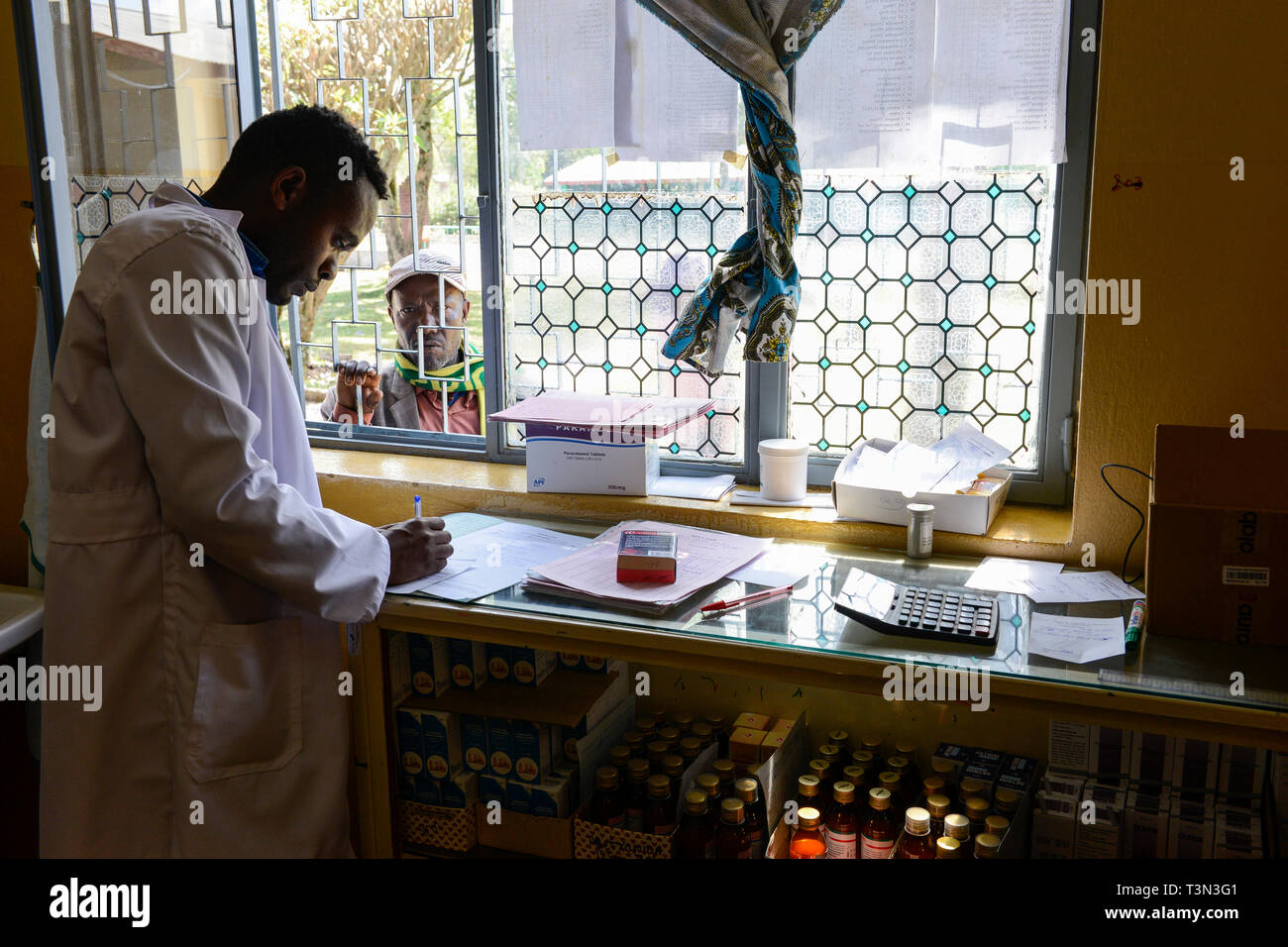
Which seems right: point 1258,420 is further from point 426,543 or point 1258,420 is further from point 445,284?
point 445,284

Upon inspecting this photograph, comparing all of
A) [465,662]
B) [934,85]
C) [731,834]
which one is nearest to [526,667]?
[465,662]

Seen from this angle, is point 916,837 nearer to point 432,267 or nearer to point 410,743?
point 410,743

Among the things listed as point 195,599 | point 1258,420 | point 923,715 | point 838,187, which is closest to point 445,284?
point 838,187

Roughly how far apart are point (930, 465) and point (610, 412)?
2.12 feet

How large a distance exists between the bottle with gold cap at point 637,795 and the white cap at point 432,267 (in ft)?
3.83

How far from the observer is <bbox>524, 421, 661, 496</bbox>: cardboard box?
219cm

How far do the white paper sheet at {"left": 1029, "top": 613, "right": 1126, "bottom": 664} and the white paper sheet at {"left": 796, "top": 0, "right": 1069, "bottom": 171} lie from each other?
82 centimetres

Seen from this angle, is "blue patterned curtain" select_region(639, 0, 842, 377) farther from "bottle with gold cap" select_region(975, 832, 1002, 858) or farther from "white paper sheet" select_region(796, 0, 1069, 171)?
"bottle with gold cap" select_region(975, 832, 1002, 858)

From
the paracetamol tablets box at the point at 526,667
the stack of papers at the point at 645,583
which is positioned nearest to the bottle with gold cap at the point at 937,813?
the stack of papers at the point at 645,583

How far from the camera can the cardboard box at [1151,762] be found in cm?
170

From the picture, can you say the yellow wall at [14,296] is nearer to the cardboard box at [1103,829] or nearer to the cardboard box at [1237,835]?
the cardboard box at [1103,829]

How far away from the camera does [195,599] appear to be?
5.15 feet

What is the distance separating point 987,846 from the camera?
63.7 inches

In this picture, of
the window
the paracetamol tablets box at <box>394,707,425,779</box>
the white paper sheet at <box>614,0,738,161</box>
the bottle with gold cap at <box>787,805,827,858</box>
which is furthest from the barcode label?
the paracetamol tablets box at <box>394,707,425,779</box>
